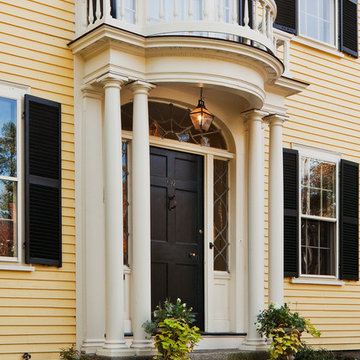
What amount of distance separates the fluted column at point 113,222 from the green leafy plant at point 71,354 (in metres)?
0.28

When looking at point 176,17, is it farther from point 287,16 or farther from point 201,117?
point 287,16

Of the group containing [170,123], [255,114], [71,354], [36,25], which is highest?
[36,25]

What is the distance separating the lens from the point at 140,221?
8.25 metres

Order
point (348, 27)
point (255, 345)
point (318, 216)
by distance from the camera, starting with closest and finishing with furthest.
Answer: point (255, 345) → point (318, 216) → point (348, 27)

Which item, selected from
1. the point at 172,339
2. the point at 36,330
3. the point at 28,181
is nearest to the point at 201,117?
the point at 28,181

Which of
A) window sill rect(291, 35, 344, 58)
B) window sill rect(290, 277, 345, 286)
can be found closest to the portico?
window sill rect(290, 277, 345, 286)

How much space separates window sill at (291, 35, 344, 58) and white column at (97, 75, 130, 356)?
4.30m

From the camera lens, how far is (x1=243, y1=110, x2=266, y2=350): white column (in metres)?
9.34

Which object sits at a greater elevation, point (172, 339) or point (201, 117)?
point (201, 117)

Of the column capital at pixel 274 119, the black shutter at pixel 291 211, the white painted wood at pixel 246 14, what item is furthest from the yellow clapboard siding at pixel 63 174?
the black shutter at pixel 291 211

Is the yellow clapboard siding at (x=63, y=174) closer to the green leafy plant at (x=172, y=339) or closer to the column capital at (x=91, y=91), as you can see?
the column capital at (x=91, y=91)

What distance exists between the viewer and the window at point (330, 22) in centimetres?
1199

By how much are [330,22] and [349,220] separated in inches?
134

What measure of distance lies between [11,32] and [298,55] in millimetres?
5094
